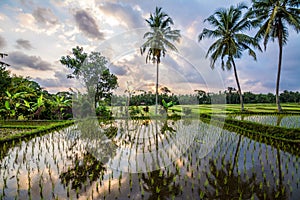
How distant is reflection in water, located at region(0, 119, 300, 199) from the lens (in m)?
3.06

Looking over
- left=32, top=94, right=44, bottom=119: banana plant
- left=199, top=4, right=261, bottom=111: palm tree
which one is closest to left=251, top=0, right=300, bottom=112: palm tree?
left=199, top=4, right=261, bottom=111: palm tree

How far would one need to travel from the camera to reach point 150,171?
3.91 meters

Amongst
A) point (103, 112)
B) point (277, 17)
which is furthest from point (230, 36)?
point (103, 112)

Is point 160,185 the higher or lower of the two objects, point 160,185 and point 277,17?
the lower

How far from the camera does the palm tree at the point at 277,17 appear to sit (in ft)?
45.1

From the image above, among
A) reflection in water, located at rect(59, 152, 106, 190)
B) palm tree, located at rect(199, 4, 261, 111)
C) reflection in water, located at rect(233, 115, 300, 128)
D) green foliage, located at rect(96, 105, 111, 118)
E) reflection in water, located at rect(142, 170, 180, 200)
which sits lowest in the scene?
reflection in water, located at rect(142, 170, 180, 200)

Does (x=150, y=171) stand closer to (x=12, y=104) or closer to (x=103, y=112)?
(x=103, y=112)

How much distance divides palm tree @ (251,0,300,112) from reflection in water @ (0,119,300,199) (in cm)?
1136

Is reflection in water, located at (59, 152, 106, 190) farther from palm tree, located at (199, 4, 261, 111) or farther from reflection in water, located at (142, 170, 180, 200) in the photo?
palm tree, located at (199, 4, 261, 111)

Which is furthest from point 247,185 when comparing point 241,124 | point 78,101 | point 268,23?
point 268,23

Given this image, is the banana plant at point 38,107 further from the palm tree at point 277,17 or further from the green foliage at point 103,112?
the palm tree at point 277,17

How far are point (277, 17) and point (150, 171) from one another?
16.1m

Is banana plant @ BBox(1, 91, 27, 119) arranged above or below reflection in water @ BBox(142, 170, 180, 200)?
above

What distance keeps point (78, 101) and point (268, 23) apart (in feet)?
46.3
